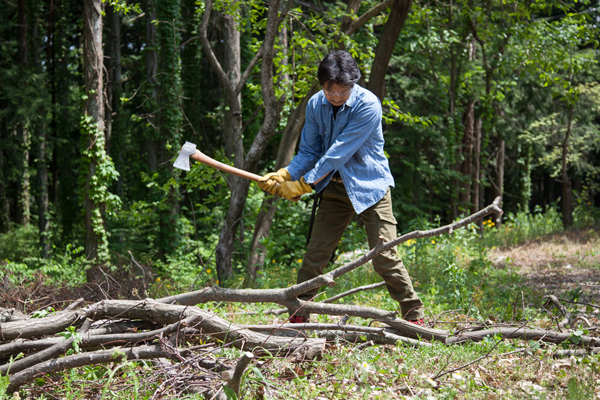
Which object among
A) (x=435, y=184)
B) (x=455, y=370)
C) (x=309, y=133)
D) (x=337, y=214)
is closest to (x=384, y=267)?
(x=337, y=214)

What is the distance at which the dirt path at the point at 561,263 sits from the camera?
6180 mm

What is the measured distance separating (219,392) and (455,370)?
4.75ft

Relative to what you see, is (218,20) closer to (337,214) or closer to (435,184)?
(435,184)

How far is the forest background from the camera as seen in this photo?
7.80 metres

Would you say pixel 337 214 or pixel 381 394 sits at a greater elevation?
pixel 337 214

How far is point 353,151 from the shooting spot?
11.9 ft

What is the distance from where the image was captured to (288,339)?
313 centimetres

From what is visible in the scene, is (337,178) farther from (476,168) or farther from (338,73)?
(476,168)

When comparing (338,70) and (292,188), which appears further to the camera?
(292,188)

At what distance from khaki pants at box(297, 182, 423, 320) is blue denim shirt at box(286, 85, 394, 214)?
0.41 feet

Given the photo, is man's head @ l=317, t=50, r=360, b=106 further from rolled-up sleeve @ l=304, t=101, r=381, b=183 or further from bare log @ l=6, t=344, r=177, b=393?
bare log @ l=6, t=344, r=177, b=393

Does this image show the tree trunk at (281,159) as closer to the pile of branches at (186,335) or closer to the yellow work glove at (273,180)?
the yellow work glove at (273,180)

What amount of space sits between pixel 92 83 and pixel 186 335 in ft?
29.5

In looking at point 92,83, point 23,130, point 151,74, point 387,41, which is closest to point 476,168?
point 387,41
